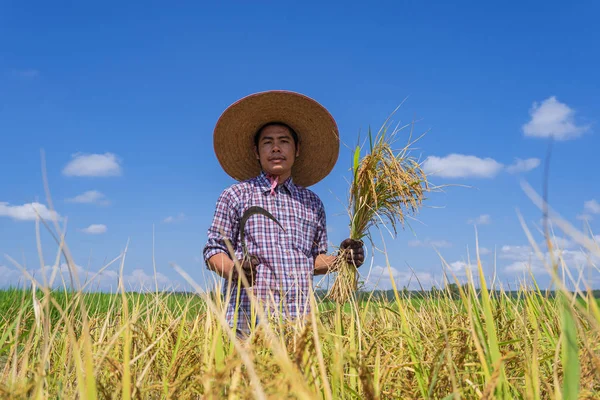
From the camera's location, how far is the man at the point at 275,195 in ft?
9.86

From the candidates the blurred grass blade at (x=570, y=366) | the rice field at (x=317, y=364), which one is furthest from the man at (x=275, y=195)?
the blurred grass blade at (x=570, y=366)

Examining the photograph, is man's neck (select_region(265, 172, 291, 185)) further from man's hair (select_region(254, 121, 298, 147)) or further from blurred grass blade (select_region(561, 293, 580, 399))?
blurred grass blade (select_region(561, 293, 580, 399))

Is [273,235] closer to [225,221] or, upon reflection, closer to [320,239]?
[225,221]

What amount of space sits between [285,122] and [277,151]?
365 mm

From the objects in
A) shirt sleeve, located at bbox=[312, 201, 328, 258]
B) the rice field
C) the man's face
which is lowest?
the rice field

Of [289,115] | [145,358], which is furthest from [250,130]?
[145,358]

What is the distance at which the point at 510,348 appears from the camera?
1943 millimetres

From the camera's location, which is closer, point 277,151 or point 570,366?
point 570,366

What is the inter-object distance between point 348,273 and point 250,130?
4.55ft

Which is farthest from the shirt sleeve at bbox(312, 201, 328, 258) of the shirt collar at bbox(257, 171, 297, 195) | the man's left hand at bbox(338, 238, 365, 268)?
the man's left hand at bbox(338, 238, 365, 268)

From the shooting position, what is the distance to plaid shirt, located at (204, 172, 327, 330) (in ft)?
9.89

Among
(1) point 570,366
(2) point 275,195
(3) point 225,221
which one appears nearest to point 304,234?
(2) point 275,195

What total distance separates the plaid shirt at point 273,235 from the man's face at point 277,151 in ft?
0.31

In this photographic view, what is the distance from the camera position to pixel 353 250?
267 centimetres
